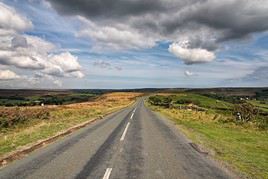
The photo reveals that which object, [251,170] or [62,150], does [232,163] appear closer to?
[251,170]

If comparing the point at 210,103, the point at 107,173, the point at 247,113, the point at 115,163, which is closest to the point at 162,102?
the point at 210,103

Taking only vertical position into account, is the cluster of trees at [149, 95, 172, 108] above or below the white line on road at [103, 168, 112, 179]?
below

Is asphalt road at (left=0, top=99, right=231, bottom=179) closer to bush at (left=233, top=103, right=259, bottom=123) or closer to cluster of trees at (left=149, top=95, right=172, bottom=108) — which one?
bush at (left=233, top=103, right=259, bottom=123)

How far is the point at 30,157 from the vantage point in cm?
1174

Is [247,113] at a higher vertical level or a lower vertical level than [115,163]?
lower

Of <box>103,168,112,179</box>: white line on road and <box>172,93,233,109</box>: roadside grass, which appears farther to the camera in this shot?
<box>172,93,233,109</box>: roadside grass

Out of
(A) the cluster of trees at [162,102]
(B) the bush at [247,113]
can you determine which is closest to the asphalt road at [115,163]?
(B) the bush at [247,113]

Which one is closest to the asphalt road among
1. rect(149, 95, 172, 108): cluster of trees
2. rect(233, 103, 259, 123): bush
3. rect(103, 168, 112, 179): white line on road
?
rect(103, 168, 112, 179): white line on road

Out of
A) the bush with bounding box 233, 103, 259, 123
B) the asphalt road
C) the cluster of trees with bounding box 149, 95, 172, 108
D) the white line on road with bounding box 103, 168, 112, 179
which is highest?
the white line on road with bounding box 103, 168, 112, 179

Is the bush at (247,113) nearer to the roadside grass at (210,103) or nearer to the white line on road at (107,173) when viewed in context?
the white line on road at (107,173)

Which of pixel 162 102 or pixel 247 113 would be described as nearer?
pixel 247 113

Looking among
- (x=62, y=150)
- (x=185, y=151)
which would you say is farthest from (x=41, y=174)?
(x=185, y=151)

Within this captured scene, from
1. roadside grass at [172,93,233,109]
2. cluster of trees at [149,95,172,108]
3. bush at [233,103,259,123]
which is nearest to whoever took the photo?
bush at [233,103,259,123]

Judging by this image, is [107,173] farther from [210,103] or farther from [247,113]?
[210,103]
